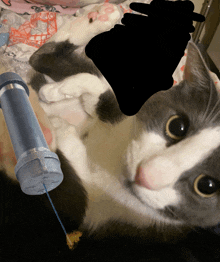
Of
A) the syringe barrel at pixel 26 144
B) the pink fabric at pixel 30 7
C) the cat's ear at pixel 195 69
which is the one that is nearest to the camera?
the syringe barrel at pixel 26 144

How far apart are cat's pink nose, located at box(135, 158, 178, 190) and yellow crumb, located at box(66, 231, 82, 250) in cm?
16

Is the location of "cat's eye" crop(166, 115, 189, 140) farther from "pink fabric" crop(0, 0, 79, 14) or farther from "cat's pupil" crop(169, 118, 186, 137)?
"pink fabric" crop(0, 0, 79, 14)

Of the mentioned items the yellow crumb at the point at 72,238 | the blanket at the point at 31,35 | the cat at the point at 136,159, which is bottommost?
the yellow crumb at the point at 72,238

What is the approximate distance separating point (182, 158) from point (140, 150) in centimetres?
9

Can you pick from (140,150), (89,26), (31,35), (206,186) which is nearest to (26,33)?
(31,35)

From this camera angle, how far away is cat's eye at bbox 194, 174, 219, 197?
1.49 feet

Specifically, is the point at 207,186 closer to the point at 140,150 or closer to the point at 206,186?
the point at 206,186

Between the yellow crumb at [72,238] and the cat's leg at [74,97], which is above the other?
the cat's leg at [74,97]

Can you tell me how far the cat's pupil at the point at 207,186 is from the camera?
0.45m

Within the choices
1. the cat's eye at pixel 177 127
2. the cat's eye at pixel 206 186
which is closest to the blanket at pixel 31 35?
the cat's eye at pixel 177 127

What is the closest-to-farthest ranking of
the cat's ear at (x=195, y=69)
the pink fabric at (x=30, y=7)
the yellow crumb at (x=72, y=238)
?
the yellow crumb at (x=72, y=238) < the cat's ear at (x=195, y=69) < the pink fabric at (x=30, y=7)

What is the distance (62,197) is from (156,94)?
326 millimetres

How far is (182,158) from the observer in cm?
46

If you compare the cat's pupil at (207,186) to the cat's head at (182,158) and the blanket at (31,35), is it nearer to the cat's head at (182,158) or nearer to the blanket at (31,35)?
the cat's head at (182,158)
